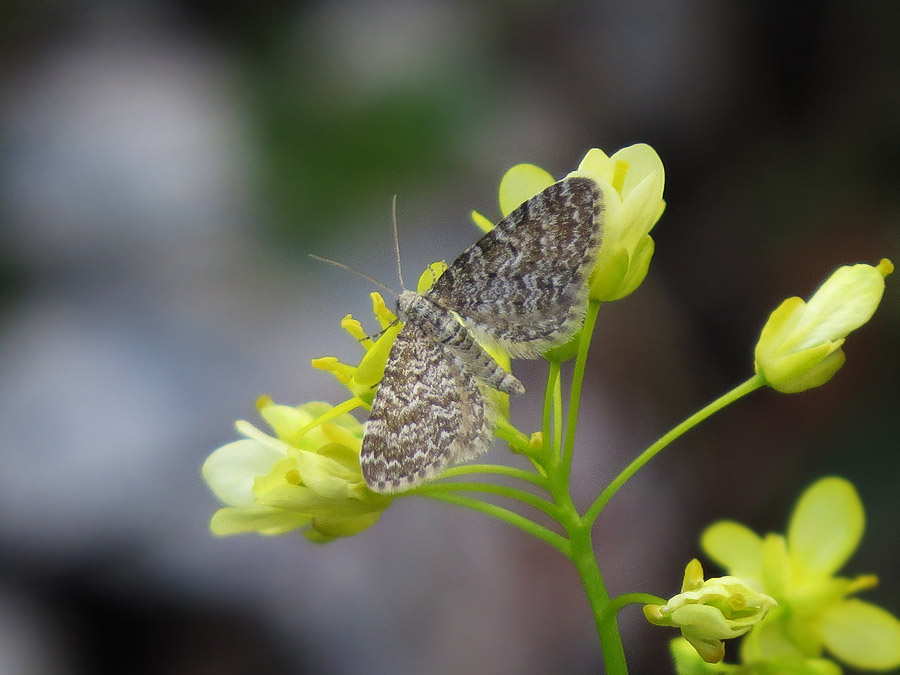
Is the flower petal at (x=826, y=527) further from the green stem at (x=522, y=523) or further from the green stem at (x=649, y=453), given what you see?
the green stem at (x=522, y=523)

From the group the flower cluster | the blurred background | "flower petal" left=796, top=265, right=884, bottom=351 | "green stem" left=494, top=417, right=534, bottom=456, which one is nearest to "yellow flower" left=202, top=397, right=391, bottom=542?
"green stem" left=494, top=417, right=534, bottom=456

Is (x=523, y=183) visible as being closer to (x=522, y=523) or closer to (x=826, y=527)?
(x=522, y=523)


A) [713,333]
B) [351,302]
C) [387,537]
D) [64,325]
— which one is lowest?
[387,537]

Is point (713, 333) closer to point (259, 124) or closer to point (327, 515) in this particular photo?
point (259, 124)

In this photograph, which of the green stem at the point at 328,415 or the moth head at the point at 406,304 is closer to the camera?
the green stem at the point at 328,415

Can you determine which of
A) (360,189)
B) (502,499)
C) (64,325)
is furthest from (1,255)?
(502,499)

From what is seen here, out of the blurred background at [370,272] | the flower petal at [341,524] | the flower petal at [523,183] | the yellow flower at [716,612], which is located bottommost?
the yellow flower at [716,612]

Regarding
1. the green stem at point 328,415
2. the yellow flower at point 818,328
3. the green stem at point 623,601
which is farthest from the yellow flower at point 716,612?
the green stem at point 328,415
